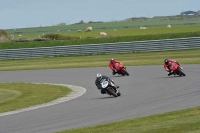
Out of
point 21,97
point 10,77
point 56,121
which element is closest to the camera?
point 56,121

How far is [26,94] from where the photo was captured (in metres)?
26.6

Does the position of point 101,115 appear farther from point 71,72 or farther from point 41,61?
point 41,61

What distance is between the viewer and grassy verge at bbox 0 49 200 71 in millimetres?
41562

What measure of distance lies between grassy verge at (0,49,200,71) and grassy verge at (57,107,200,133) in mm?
21589

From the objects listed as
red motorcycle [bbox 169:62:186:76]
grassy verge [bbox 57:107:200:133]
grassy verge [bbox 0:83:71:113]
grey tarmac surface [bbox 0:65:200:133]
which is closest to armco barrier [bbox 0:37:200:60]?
grey tarmac surface [bbox 0:65:200:133]

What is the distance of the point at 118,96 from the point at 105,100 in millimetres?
1116

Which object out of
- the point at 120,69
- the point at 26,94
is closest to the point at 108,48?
the point at 120,69

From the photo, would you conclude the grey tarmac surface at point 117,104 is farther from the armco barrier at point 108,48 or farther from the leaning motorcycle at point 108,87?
the armco barrier at point 108,48

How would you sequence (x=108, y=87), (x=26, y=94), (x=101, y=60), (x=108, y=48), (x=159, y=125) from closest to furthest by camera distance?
(x=159, y=125) < (x=108, y=87) < (x=26, y=94) < (x=101, y=60) < (x=108, y=48)

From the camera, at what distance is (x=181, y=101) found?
1930 centimetres

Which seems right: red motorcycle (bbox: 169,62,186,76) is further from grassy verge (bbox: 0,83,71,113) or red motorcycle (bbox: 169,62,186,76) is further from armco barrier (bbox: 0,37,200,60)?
armco barrier (bbox: 0,37,200,60)

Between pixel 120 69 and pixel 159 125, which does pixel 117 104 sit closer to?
pixel 159 125

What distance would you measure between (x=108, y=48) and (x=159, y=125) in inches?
1495

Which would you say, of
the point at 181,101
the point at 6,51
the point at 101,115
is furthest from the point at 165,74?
the point at 6,51
